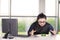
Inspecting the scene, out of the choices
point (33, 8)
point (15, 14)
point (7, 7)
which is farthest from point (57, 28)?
point (7, 7)

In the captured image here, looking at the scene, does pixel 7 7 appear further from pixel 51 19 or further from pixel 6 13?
pixel 51 19

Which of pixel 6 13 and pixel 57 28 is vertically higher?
pixel 6 13

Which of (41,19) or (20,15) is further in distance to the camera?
(20,15)

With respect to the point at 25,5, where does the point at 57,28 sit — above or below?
below

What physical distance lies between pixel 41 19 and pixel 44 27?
0.57ft

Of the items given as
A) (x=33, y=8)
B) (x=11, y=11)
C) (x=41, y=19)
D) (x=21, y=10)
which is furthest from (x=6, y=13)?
(x=41, y=19)

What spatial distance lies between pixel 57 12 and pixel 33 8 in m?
0.69

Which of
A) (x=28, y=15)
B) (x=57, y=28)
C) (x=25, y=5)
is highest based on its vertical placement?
(x=25, y=5)

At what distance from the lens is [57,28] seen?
4.46 metres

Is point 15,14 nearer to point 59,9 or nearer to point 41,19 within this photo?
point 59,9

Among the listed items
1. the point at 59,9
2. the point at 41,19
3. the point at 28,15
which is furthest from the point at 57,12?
the point at 41,19

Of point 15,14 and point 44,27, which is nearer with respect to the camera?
point 44,27

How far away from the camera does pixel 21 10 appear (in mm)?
4527

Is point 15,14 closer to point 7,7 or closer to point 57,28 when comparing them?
point 7,7
